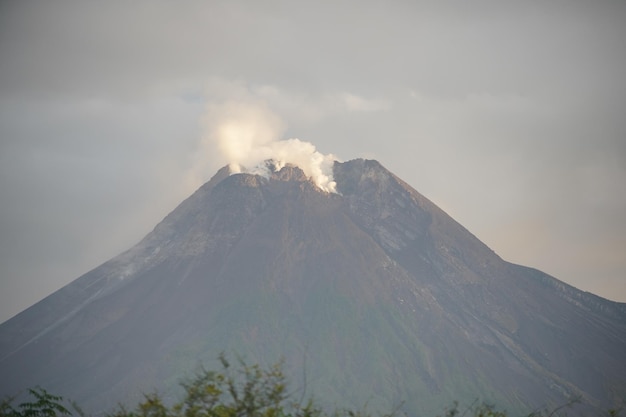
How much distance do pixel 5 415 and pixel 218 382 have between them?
35.5 feet

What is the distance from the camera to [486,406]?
29297 mm

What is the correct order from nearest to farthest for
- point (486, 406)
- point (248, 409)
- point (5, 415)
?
point (248, 409), point (486, 406), point (5, 415)

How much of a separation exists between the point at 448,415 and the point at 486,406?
1.42 meters

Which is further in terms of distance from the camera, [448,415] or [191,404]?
[448,415]

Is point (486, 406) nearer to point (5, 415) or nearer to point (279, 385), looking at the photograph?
point (279, 385)

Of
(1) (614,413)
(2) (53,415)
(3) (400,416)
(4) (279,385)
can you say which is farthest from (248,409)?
(3) (400,416)

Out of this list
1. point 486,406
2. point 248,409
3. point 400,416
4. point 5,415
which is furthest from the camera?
point 400,416

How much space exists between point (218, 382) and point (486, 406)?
9.55 meters

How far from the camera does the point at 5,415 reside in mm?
32875

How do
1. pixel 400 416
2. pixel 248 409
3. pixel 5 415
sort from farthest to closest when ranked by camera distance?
pixel 400 416 < pixel 5 415 < pixel 248 409

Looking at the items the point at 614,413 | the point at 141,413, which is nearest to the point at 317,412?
the point at 141,413

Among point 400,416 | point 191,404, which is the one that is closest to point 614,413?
point 191,404

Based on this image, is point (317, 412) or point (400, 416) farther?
point (400, 416)

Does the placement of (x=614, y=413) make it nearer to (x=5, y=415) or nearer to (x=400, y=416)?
(x=5, y=415)
